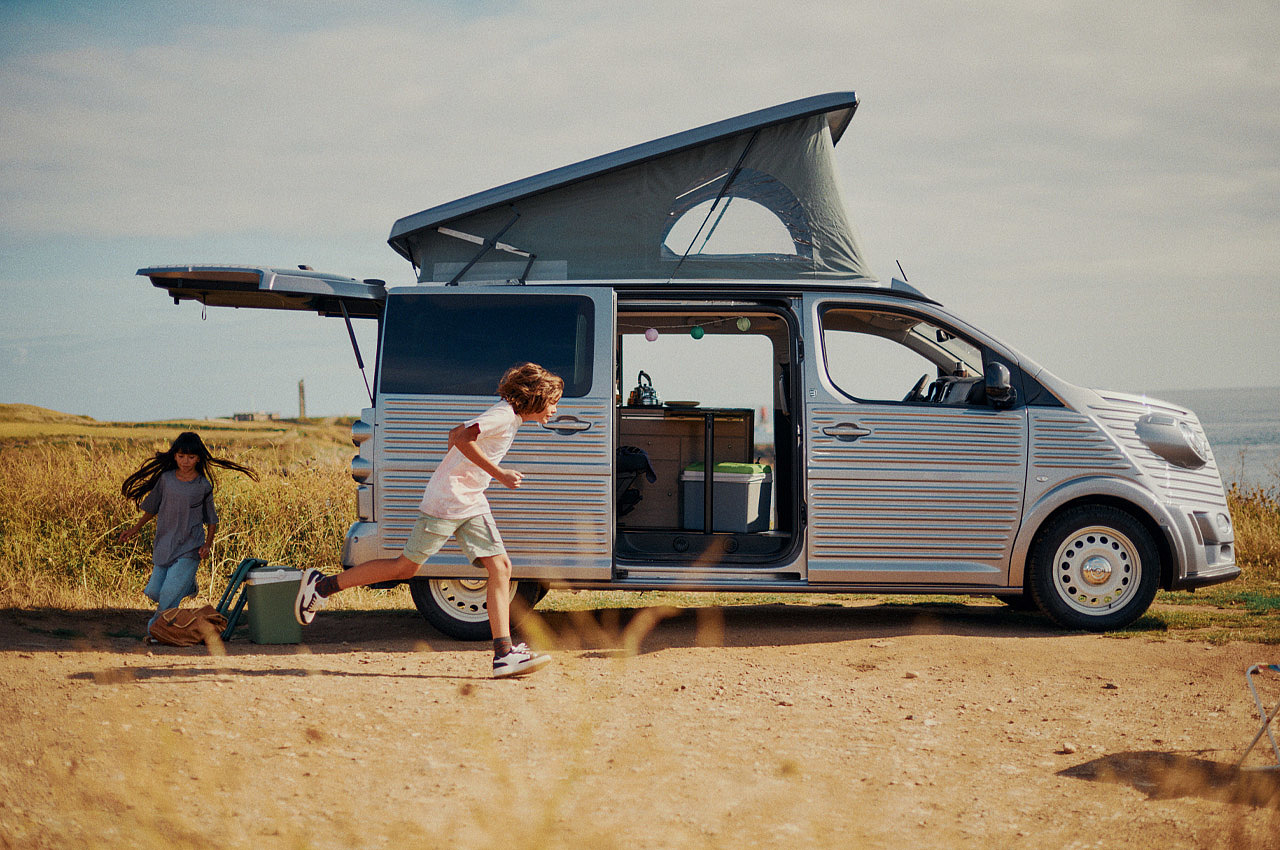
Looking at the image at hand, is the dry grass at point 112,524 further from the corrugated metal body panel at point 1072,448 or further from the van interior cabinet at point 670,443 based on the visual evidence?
the corrugated metal body panel at point 1072,448

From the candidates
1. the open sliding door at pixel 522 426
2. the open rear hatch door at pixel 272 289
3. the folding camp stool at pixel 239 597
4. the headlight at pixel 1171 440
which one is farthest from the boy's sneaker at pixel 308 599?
the headlight at pixel 1171 440

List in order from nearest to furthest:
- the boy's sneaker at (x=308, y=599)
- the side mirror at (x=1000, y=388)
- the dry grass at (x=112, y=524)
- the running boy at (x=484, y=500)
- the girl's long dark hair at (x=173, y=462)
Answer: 1. the running boy at (x=484, y=500)
2. the boy's sneaker at (x=308, y=599)
3. the side mirror at (x=1000, y=388)
4. the girl's long dark hair at (x=173, y=462)
5. the dry grass at (x=112, y=524)

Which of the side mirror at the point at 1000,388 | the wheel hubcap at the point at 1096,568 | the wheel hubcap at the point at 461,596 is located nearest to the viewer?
the side mirror at the point at 1000,388

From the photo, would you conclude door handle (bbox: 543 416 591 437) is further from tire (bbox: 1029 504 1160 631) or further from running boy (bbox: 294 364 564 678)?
tire (bbox: 1029 504 1160 631)

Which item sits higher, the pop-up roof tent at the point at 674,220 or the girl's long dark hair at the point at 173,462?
the pop-up roof tent at the point at 674,220

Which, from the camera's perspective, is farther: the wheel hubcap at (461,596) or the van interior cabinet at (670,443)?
the van interior cabinet at (670,443)

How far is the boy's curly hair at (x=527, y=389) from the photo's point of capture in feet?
17.9

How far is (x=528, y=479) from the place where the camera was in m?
6.43

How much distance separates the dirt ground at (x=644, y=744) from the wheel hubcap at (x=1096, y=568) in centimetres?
28

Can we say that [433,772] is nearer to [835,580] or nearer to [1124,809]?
[1124,809]

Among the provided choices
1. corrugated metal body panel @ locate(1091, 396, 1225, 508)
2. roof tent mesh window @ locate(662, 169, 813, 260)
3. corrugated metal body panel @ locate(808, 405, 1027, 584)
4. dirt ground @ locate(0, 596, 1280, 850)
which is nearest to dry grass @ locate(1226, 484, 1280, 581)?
corrugated metal body panel @ locate(1091, 396, 1225, 508)

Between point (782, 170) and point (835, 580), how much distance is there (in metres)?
2.59

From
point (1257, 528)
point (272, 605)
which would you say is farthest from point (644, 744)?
point (1257, 528)

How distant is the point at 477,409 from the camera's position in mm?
6438
